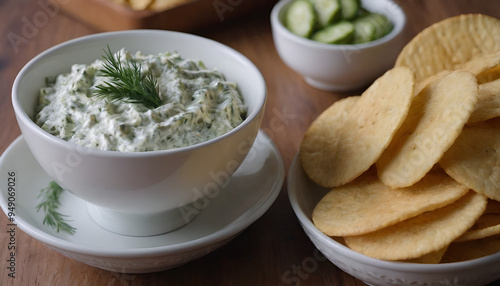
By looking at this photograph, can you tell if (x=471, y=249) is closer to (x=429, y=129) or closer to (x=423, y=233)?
(x=423, y=233)

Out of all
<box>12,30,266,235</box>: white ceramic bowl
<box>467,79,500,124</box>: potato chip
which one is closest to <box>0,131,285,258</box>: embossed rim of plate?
<box>12,30,266,235</box>: white ceramic bowl

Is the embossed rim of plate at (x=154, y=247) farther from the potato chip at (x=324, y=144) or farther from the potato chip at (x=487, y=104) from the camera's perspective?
the potato chip at (x=487, y=104)

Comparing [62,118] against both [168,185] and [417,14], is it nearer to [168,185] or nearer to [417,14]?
[168,185]

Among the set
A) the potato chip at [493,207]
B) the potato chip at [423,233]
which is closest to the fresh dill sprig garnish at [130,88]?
the potato chip at [423,233]

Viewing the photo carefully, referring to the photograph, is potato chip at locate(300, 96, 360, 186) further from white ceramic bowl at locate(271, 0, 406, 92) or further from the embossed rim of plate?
white ceramic bowl at locate(271, 0, 406, 92)

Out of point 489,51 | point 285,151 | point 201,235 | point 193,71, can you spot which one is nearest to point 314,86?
point 285,151

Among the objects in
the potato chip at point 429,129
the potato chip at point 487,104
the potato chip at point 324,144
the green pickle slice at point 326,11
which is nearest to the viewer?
the potato chip at point 429,129
